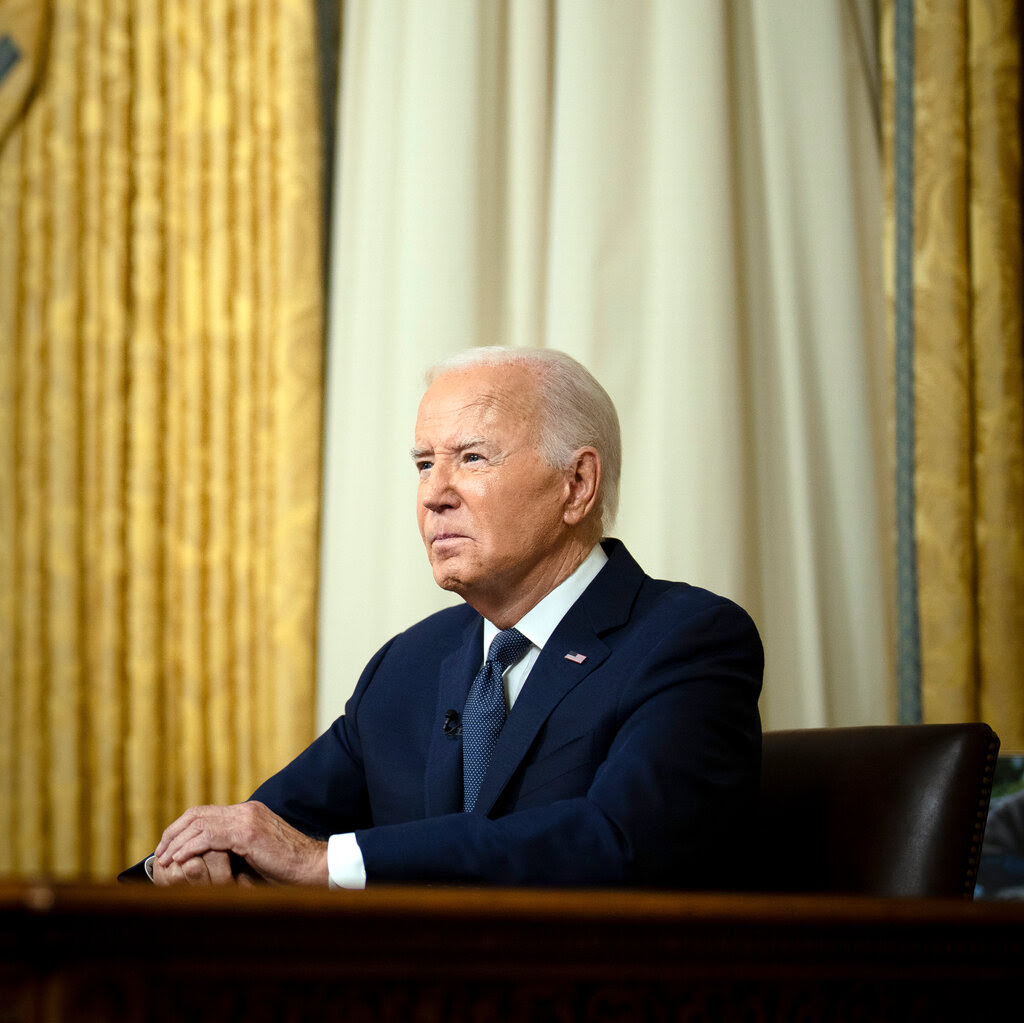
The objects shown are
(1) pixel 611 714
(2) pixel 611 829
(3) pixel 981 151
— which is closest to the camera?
(2) pixel 611 829

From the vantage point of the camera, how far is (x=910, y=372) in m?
2.81

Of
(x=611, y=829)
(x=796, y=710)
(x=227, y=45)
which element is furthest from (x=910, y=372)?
(x=227, y=45)

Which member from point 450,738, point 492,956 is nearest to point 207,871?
point 450,738

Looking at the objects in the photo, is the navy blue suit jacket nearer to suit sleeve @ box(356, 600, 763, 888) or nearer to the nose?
suit sleeve @ box(356, 600, 763, 888)

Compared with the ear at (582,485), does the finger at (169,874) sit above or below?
below

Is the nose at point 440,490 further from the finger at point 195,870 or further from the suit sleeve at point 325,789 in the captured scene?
the finger at point 195,870

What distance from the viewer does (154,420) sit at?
3.04 meters

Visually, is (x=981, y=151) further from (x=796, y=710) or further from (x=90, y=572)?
(x=90, y=572)

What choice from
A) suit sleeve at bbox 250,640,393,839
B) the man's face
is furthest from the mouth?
suit sleeve at bbox 250,640,393,839

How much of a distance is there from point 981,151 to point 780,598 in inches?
46.4

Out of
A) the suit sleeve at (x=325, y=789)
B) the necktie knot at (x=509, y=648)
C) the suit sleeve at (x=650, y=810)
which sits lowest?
the suit sleeve at (x=325, y=789)

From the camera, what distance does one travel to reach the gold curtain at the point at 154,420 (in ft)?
9.68

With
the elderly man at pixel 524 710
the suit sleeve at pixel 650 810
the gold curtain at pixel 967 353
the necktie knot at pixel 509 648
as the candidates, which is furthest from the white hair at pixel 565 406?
the gold curtain at pixel 967 353

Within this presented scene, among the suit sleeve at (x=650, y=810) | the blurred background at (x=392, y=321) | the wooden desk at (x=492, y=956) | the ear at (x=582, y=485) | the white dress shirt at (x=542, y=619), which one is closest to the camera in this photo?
the wooden desk at (x=492, y=956)
